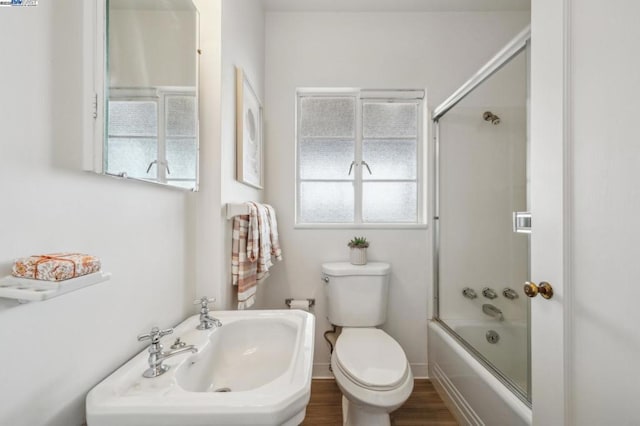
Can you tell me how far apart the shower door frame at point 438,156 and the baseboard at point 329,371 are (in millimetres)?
335

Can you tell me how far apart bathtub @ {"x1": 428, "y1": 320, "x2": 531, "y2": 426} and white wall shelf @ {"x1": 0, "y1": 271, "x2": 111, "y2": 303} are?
4.48 ft

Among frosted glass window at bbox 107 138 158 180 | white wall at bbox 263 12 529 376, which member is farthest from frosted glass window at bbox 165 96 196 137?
white wall at bbox 263 12 529 376

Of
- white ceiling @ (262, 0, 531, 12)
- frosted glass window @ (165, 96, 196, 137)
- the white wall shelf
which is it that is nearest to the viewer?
the white wall shelf

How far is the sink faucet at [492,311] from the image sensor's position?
1.48 meters

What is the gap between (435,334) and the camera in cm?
168

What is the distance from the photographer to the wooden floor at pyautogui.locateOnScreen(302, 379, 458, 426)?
4.58 feet

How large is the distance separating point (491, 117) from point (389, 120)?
637 millimetres

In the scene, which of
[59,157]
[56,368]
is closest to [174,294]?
[56,368]

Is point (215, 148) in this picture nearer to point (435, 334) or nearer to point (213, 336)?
point (213, 336)

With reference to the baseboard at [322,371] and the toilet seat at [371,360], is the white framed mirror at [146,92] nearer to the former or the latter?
the toilet seat at [371,360]

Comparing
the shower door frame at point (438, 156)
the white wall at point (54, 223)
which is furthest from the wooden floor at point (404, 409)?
the white wall at point (54, 223)

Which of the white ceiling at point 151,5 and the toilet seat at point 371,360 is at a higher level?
the white ceiling at point 151,5

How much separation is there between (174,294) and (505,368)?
1.41m

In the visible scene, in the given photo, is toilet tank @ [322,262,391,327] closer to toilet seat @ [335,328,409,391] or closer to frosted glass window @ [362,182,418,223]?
toilet seat @ [335,328,409,391]
